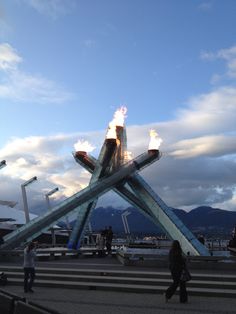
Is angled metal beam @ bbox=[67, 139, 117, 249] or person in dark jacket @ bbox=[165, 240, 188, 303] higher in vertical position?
angled metal beam @ bbox=[67, 139, 117, 249]

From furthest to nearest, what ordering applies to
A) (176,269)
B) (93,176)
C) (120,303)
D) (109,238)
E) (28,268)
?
1. (93,176)
2. (109,238)
3. (28,268)
4. (120,303)
5. (176,269)

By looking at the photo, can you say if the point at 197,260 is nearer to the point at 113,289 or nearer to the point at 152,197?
the point at 113,289

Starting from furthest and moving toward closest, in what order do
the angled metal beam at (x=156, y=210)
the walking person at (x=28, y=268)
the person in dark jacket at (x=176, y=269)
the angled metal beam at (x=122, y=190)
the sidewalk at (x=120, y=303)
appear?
the angled metal beam at (x=122, y=190) → the angled metal beam at (x=156, y=210) → the walking person at (x=28, y=268) → the person in dark jacket at (x=176, y=269) → the sidewalk at (x=120, y=303)

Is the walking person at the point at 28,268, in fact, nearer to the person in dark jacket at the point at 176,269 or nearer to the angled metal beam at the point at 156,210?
the person in dark jacket at the point at 176,269

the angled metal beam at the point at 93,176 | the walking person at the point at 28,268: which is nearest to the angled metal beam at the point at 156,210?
the angled metal beam at the point at 93,176

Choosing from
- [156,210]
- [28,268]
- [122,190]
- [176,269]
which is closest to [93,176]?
[122,190]

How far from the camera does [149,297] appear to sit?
49.0 ft

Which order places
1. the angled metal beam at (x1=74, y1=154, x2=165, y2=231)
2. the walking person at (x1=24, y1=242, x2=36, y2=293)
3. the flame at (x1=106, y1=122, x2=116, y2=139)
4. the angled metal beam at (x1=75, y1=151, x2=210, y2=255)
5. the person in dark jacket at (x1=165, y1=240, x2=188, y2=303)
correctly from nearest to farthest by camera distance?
the person in dark jacket at (x1=165, y1=240, x2=188, y2=303) < the walking person at (x1=24, y1=242, x2=36, y2=293) < the angled metal beam at (x1=75, y1=151, x2=210, y2=255) < the flame at (x1=106, y1=122, x2=116, y2=139) < the angled metal beam at (x1=74, y1=154, x2=165, y2=231)

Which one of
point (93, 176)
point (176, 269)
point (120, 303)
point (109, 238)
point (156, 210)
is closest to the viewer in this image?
point (176, 269)

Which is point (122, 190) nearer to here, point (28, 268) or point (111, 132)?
Answer: point (111, 132)

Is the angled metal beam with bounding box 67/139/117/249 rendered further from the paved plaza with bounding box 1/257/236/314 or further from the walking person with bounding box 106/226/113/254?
the paved plaza with bounding box 1/257/236/314

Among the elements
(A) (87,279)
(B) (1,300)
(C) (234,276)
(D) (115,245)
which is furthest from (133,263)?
(D) (115,245)

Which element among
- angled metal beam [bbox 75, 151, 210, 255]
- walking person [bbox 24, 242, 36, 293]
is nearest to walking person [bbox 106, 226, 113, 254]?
angled metal beam [bbox 75, 151, 210, 255]

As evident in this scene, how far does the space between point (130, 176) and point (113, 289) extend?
52.5 ft
